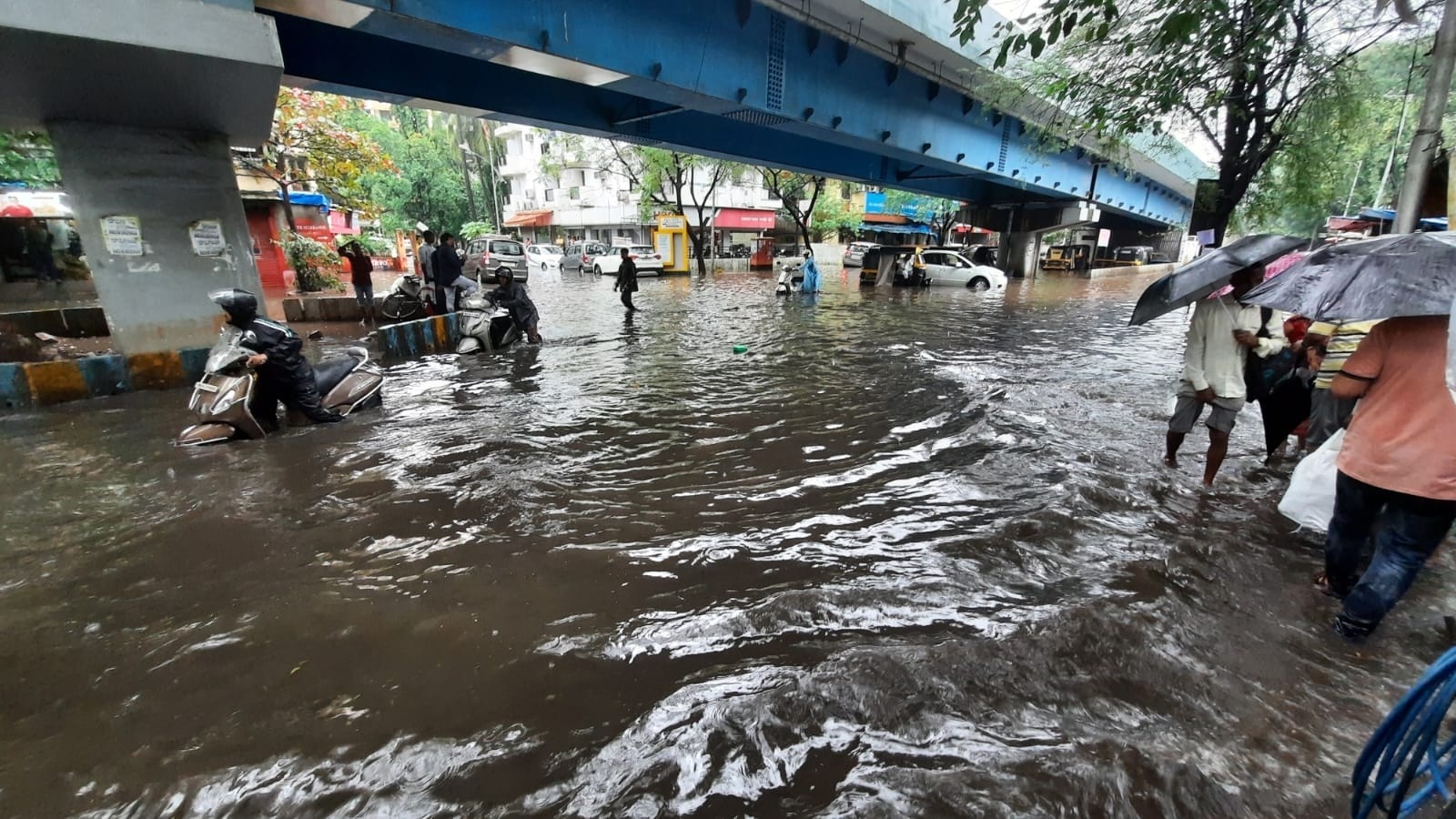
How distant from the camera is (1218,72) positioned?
7.50 metres

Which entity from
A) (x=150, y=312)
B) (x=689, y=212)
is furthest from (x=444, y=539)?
(x=689, y=212)

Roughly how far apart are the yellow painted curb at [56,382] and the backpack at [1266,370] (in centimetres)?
1189

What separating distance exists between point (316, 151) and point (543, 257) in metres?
20.1

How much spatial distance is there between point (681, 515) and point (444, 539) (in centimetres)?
153

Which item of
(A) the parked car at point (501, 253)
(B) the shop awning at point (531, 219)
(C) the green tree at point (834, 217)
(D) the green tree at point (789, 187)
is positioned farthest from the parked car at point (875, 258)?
(B) the shop awning at point (531, 219)

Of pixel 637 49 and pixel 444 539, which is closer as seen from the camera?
pixel 444 539

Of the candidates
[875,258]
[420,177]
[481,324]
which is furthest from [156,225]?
[420,177]

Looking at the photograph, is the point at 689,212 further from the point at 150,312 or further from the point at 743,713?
the point at 743,713

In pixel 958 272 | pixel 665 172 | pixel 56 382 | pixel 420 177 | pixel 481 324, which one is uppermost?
pixel 420 177

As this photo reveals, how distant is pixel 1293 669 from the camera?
2721 millimetres

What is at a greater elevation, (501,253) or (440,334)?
(501,253)

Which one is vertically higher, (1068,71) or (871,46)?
(871,46)

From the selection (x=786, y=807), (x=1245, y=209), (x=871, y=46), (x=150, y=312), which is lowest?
(x=786, y=807)

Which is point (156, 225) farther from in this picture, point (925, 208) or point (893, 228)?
point (893, 228)
